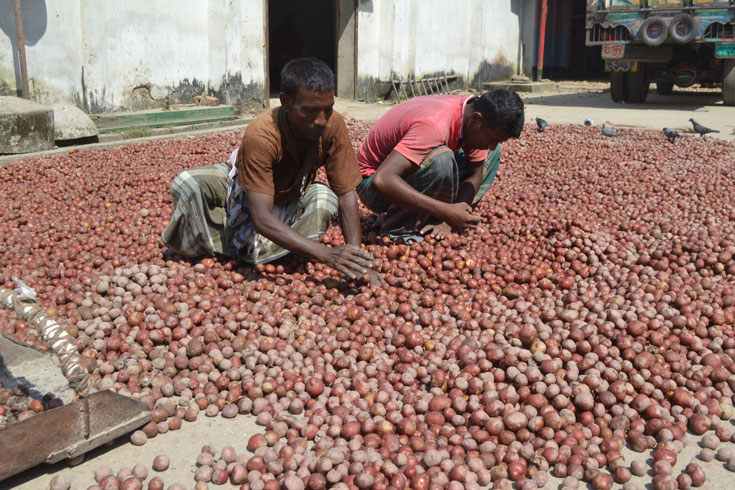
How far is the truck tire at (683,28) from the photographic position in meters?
9.91

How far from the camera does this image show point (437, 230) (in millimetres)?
3963

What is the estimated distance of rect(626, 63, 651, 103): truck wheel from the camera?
11.4 meters

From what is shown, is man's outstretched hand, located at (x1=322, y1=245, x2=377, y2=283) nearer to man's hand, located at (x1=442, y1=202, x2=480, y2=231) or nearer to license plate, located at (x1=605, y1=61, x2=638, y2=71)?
man's hand, located at (x1=442, y1=202, x2=480, y2=231)

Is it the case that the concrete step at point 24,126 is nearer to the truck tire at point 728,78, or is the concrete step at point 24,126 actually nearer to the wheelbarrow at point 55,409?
the wheelbarrow at point 55,409

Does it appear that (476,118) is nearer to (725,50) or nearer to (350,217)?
(350,217)

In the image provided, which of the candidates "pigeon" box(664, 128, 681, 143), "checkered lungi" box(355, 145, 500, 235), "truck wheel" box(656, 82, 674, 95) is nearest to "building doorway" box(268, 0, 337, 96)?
"truck wheel" box(656, 82, 674, 95)

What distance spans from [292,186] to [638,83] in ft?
33.0

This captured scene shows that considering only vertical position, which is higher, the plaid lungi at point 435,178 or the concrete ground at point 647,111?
the concrete ground at point 647,111

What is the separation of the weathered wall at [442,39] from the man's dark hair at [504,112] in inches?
351

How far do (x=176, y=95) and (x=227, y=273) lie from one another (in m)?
6.23

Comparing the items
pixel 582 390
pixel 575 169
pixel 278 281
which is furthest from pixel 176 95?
pixel 582 390

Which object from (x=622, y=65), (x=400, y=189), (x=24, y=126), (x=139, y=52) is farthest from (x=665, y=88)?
(x=24, y=126)

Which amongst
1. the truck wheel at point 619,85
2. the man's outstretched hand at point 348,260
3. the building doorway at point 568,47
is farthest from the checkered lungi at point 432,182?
the building doorway at point 568,47

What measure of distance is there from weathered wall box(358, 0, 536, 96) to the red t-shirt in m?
8.46
